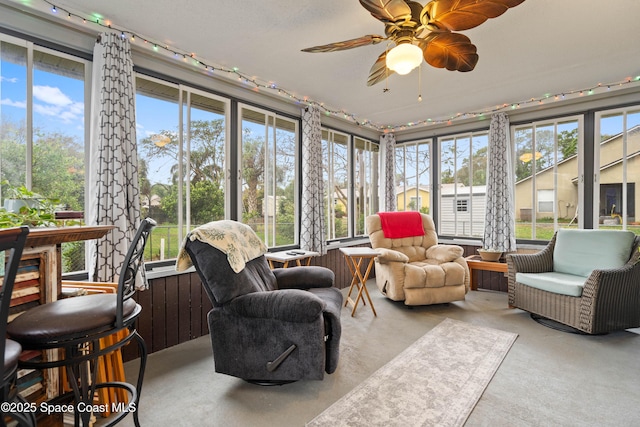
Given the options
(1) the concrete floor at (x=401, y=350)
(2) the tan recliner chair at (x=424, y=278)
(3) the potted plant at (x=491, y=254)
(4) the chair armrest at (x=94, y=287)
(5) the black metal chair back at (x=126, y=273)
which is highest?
(5) the black metal chair back at (x=126, y=273)

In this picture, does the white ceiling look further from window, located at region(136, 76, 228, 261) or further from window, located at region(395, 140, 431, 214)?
window, located at region(395, 140, 431, 214)

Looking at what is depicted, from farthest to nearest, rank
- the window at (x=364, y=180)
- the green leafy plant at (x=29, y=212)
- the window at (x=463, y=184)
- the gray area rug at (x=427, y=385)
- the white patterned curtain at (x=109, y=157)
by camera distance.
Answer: the window at (x=364, y=180) → the window at (x=463, y=184) → the white patterned curtain at (x=109, y=157) → the gray area rug at (x=427, y=385) → the green leafy plant at (x=29, y=212)

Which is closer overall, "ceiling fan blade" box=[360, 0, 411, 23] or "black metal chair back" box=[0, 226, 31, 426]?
"black metal chair back" box=[0, 226, 31, 426]

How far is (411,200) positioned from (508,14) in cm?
352

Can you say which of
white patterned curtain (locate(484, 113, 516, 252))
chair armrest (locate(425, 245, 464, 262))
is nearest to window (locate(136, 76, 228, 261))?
chair armrest (locate(425, 245, 464, 262))

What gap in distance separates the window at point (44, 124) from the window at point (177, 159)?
0.44 metres

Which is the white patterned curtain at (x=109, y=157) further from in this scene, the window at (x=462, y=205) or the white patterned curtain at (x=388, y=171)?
the window at (x=462, y=205)

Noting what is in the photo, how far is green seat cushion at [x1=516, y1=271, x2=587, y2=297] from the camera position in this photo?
287cm

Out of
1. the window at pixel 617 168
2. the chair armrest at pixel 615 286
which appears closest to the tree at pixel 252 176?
the chair armrest at pixel 615 286

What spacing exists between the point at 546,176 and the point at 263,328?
4.37m

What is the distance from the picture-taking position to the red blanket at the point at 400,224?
4.15m

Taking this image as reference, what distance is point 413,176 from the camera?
5.48 meters

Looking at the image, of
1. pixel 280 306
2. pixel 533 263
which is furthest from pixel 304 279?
pixel 533 263

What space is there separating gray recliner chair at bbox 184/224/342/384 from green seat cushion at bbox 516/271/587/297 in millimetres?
2347
